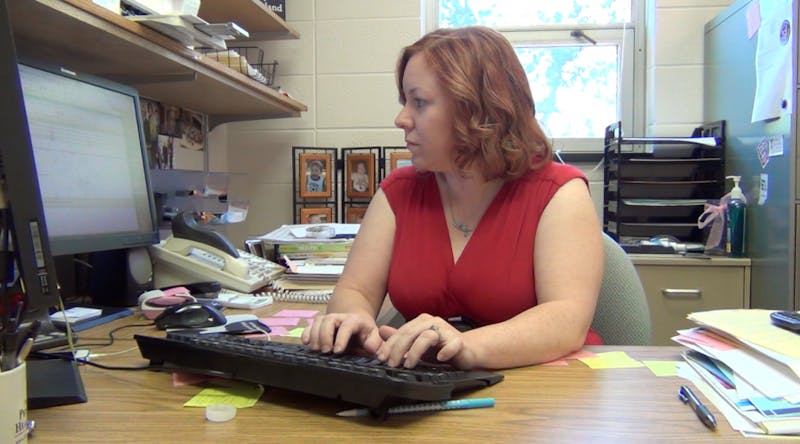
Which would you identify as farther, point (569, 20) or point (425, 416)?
point (569, 20)

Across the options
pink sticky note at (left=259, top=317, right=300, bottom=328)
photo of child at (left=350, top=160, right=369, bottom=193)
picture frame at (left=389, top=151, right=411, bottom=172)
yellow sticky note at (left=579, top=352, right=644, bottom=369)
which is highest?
picture frame at (left=389, top=151, right=411, bottom=172)

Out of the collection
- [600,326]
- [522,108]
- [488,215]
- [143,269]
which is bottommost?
[600,326]

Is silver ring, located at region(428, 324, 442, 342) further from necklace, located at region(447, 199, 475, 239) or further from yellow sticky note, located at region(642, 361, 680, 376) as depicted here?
necklace, located at region(447, 199, 475, 239)

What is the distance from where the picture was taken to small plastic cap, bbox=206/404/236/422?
2.05 feet

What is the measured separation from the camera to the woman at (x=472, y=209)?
1.11m

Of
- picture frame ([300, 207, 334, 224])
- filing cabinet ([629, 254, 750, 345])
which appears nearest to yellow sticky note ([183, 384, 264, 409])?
filing cabinet ([629, 254, 750, 345])

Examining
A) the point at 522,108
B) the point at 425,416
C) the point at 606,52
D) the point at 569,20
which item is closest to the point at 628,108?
the point at 606,52

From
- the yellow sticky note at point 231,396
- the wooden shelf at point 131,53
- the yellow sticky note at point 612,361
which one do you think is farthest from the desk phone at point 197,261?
the yellow sticky note at point 612,361

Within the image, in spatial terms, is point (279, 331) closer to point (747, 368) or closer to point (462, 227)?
point (462, 227)

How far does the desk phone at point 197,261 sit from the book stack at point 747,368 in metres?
1.01

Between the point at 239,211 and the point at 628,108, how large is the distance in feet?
5.46

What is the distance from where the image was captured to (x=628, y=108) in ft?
8.54

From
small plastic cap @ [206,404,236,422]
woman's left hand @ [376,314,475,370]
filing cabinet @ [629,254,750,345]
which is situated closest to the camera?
small plastic cap @ [206,404,236,422]

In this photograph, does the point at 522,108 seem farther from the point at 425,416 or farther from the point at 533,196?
the point at 425,416
